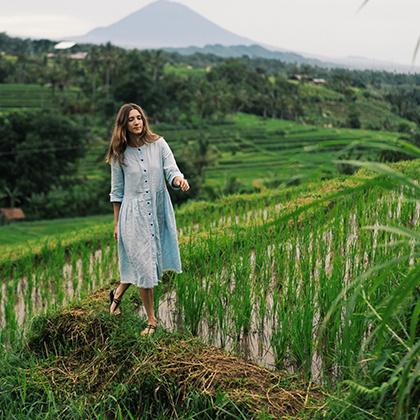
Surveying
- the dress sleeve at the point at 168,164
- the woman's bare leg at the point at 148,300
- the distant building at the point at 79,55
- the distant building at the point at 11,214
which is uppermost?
the dress sleeve at the point at 168,164

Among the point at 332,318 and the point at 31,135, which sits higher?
the point at 332,318

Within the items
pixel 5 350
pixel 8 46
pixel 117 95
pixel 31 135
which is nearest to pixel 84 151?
pixel 31 135

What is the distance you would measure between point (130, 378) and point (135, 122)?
1.36m

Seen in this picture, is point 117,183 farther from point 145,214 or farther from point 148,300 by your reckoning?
point 148,300

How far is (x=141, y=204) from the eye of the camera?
394 cm

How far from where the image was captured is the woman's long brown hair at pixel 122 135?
3902 mm

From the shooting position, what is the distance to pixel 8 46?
51.8 metres

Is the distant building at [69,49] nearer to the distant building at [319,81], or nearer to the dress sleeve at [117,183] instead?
the distant building at [319,81]

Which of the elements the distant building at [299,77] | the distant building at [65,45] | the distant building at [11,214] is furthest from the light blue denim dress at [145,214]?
the distant building at [65,45]

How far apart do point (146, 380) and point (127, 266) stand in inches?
31.6

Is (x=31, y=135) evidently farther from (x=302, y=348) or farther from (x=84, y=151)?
(x=302, y=348)

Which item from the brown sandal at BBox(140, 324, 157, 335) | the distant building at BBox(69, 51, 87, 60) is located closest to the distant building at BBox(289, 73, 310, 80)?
the distant building at BBox(69, 51, 87, 60)

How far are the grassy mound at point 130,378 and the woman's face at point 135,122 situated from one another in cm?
101

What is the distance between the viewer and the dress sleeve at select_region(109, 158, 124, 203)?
399 centimetres
